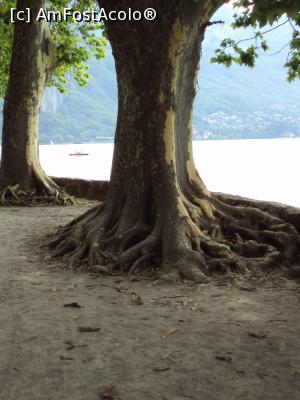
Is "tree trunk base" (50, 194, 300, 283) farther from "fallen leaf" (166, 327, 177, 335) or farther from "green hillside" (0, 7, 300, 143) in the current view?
"green hillside" (0, 7, 300, 143)

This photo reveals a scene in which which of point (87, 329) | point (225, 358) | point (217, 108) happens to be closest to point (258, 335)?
point (225, 358)

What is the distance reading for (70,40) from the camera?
14.4 metres

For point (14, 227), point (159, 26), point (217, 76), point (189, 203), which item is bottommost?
point (14, 227)

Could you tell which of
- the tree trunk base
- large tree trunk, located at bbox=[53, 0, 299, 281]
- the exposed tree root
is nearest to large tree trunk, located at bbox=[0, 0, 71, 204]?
the exposed tree root

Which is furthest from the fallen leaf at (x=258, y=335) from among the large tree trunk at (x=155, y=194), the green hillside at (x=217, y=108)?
the green hillside at (x=217, y=108)

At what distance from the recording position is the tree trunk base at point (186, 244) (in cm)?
607

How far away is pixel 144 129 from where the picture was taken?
21.8 ft

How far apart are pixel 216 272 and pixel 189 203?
1.31 metres

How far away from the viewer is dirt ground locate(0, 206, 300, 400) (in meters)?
3.10

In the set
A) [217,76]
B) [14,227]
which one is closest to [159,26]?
[14,227]

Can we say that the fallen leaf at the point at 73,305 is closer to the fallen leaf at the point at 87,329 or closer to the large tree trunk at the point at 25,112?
the fallen leaf at the point at 87,329

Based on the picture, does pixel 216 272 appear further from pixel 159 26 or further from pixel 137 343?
pixel 159 26

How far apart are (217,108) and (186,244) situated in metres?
84.4

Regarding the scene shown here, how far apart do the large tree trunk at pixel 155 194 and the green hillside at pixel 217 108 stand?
71429mm
